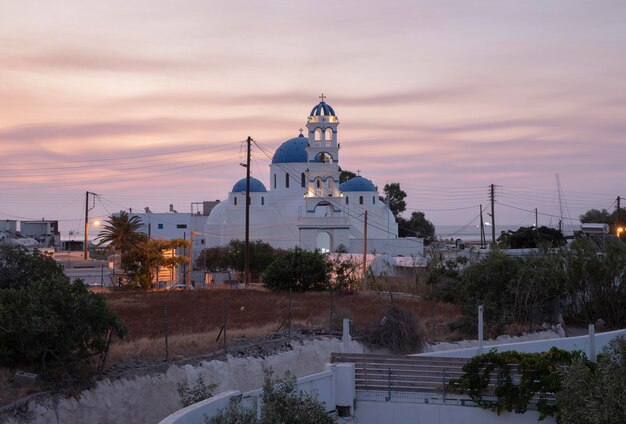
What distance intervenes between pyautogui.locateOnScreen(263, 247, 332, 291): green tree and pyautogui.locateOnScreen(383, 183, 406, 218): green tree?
9023cm

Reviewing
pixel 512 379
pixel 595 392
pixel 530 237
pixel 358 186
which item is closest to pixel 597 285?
pixel 512 379

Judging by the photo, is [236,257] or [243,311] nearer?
[243,311]

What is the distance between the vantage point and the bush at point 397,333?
2617 cm

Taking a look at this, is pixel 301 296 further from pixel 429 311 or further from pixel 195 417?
pixel 195 417

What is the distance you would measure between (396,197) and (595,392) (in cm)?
11596

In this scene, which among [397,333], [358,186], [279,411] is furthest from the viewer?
[358,186]

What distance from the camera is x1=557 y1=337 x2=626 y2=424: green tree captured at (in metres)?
17.0

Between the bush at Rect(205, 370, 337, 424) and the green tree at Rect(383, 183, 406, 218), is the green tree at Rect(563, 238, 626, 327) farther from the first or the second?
the green tree at Rect(383, 183, 406, 218)

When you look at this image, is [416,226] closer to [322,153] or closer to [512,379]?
[322,153]

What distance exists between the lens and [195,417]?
13383 millimetres

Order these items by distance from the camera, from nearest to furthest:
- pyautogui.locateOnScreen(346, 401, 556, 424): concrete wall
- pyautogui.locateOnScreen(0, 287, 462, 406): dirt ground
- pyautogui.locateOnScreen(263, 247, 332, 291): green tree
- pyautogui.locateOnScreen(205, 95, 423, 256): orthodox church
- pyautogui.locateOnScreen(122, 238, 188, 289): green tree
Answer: pyautogui.locateOnScreen(0, 287, 462, 406): dirt ground, pyautogui.locateOnScreen(346, 401, 556, 424): concrete wall, pyautogui.locateOnScreen(263, 247, 332, 291): green tree, pyautogui.locateOnScreen(122, 238, 188, 289): green tree, pyautogui.locateOnScreen(205, 95, 423, 256): orthodox church

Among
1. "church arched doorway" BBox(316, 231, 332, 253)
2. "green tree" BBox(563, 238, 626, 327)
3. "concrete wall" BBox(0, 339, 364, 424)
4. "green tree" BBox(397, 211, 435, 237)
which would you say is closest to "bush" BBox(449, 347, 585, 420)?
"concrete wall" BBox(0, 339, 364, 424)

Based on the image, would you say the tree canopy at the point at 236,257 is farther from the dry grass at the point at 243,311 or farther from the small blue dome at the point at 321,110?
the dry grass at the point at 243,311

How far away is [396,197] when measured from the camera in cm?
13325
